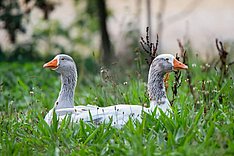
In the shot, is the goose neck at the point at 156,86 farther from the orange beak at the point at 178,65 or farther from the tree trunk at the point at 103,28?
the tree trunk at the point at 103,28

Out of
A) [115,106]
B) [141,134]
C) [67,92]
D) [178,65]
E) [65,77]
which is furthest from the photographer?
[65,77]

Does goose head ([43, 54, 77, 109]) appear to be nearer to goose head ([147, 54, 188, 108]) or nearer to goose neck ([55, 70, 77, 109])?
goose neck ([55, 70, 77, 109])

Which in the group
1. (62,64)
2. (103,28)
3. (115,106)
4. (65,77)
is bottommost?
(115,106)

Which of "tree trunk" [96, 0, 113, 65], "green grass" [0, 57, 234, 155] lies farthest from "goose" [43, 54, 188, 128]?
"tree trunk" [96, 0, 113, 65]

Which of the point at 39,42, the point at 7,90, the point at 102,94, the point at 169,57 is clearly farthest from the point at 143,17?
the point at 169,57

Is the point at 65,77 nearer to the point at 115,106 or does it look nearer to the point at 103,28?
the point at 115,106

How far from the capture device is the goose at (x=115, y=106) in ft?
20.5

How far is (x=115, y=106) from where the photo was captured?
249 inches

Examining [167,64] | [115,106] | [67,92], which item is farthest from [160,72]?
[67,92]

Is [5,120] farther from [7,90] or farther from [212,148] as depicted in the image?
[7,90]

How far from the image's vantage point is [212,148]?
5.19 m

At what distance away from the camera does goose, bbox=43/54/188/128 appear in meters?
6.23

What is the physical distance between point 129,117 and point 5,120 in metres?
1.43

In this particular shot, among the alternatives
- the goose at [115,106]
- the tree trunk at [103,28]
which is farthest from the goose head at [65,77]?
the tree trunk at [103,28]
